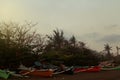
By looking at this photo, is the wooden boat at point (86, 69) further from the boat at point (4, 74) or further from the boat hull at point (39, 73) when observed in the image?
the boat at point (4, 74)

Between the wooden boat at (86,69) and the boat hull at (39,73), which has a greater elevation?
the wooden boat at (86,69)

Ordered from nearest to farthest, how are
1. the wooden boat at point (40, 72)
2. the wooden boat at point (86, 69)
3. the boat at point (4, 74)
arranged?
the boat at point (4, 74) → the wooden boat at point (40, 72) → the wooden boat at point (86, 69)

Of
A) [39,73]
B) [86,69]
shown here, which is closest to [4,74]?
[39,73]

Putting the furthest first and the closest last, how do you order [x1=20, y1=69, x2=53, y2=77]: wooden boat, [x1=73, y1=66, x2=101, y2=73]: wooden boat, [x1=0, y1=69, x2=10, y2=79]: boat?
[x1=73, y1=66, x2=101, y2=73]: wooden boat, [x1=20, y1=69, x2=53, y2=77]: wooden boat, [x1=0, y1=69, x2=10, y2=79]: boat

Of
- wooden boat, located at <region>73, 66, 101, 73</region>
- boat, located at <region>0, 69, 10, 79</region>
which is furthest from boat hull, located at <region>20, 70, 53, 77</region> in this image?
wooden boat, located at <region>73, 66, 101, 73</region>

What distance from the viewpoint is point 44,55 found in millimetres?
35438

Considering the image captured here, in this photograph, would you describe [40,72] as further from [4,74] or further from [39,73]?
[4,74]

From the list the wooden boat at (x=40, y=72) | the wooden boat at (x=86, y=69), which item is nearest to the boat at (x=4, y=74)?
the wooden boat at (x=40, y=72)

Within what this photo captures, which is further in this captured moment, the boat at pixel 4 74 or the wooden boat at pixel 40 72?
the wooden boat at pixel 40 72

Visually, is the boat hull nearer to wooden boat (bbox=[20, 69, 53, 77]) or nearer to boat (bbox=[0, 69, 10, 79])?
wooden boat (bbox=[20, 69, 53, 77])

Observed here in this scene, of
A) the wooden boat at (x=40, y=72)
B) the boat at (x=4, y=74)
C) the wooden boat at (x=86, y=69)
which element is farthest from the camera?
the wooden boat at (x=86, y=69)

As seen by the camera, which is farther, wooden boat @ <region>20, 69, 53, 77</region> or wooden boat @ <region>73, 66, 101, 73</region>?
wooden boat @ <region>73, 66, 101, 73</region>

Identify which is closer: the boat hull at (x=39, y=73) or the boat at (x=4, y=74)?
the boat at (x=4, y=74)

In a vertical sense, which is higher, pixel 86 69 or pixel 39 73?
pixel 86 69
